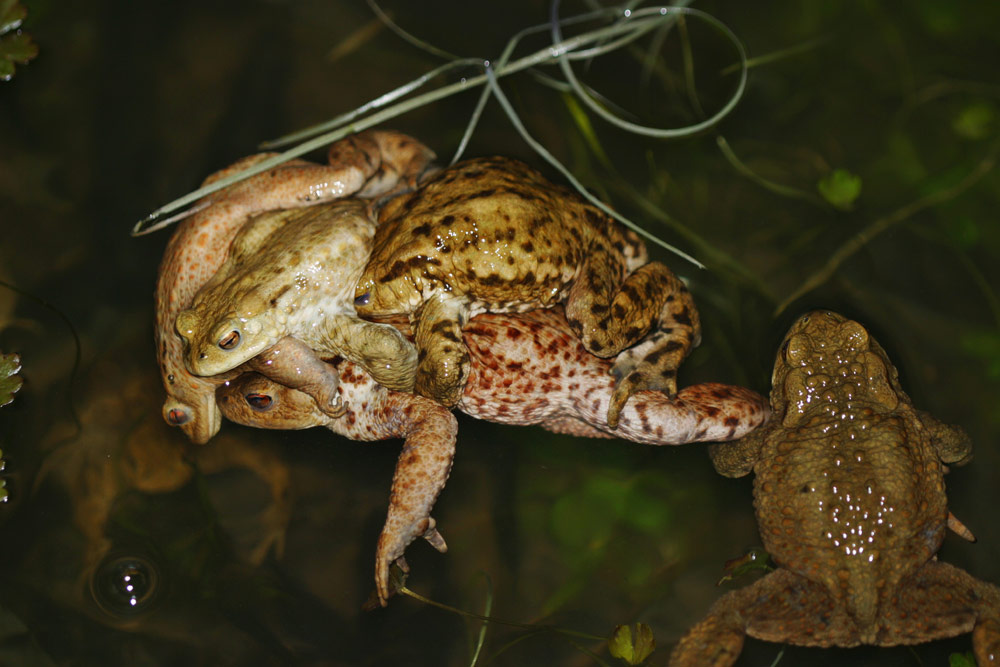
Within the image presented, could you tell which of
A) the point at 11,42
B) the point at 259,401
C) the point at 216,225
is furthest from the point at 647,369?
the point at 11,42

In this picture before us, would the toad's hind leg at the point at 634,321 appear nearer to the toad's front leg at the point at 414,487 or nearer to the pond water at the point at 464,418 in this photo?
the pond water at the point at 464,418

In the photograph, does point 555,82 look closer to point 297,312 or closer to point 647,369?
point 647,369

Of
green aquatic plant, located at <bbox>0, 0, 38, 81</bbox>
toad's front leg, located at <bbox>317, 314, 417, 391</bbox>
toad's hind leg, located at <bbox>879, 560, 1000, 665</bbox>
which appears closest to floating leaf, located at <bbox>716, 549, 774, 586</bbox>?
toad's hind leg, located at <bbox>879, 560, 1000, 665</bbox>

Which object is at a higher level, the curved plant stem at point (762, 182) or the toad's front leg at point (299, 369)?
the curved plant stem at point (762, 182)

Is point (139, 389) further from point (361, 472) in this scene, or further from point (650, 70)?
point (650, 70)

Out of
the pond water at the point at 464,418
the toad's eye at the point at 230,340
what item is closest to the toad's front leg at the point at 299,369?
the toad's eye at the point at 230,340

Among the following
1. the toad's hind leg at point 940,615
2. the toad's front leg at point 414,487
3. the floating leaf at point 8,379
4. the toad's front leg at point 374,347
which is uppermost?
the toad's front leg at point 374,347
